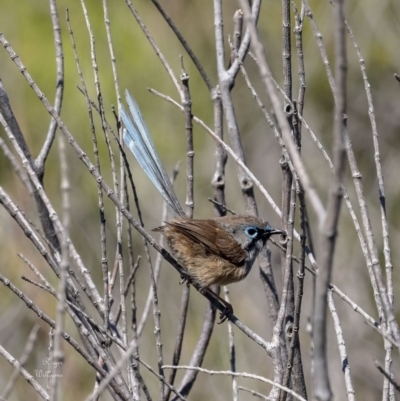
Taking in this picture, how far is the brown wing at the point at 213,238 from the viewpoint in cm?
386

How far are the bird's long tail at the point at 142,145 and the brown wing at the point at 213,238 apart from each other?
0.27 meters

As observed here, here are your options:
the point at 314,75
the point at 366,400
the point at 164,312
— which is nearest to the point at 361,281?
the point at 366,400

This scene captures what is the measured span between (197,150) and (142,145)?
5.39 metres

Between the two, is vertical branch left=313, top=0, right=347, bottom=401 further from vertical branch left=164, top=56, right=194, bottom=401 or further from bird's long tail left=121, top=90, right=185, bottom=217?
bird's long tail left=121, top=90, right=185, bottom=217

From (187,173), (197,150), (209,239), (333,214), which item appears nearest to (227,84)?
(187,173)

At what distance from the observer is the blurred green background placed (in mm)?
7297

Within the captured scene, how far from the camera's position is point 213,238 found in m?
4.02

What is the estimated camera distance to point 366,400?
7.98m

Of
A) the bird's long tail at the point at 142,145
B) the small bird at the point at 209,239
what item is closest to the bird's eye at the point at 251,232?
the small bird at the point at 209,239

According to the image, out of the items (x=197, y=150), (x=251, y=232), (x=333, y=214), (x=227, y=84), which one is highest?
(x=197, y=150)

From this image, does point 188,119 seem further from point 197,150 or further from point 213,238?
point 197,150

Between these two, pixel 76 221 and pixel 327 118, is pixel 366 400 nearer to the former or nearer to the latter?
pixel 327 118

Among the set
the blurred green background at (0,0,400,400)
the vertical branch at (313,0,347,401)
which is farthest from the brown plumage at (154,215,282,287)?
the blurred green background at (0,0,400,400)

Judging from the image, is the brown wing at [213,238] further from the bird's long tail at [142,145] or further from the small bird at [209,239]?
the bird's long tail at [142,145]
